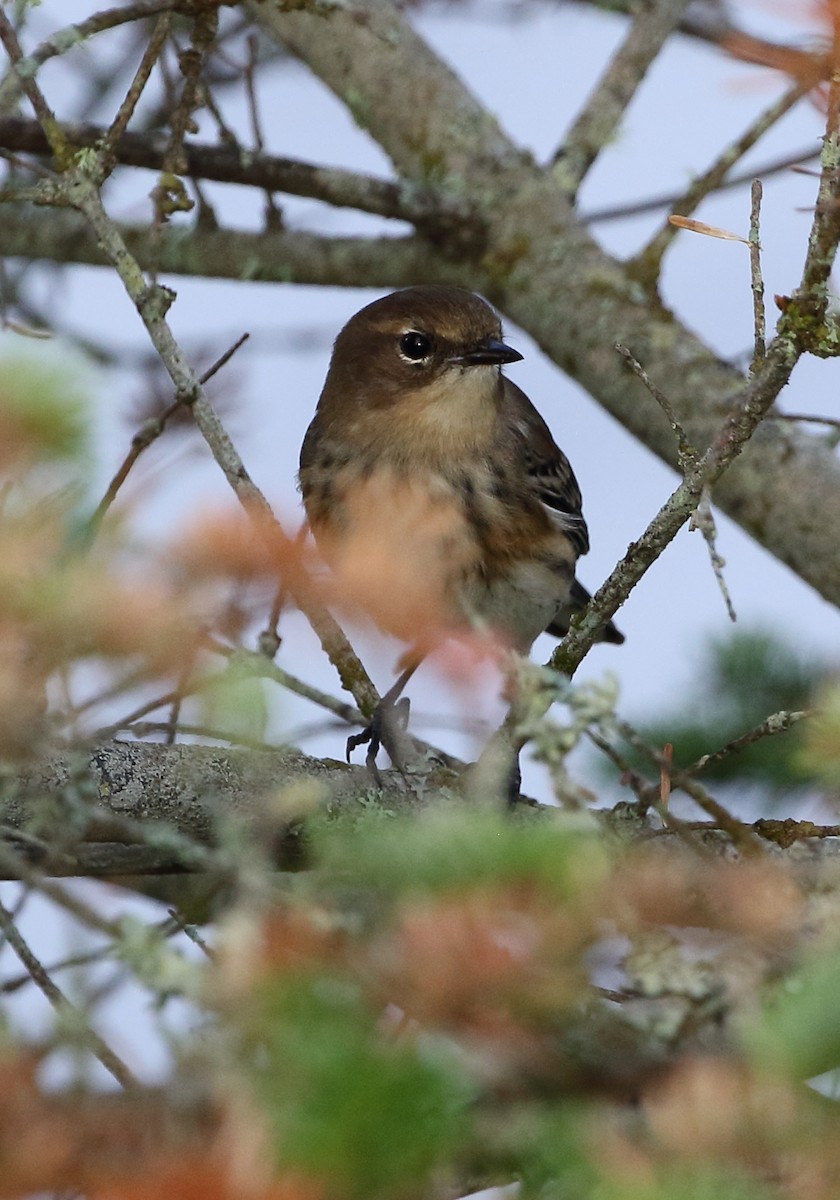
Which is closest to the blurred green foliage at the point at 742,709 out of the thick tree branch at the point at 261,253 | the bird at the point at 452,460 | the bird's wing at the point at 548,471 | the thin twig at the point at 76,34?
the bird at the point at 452,460

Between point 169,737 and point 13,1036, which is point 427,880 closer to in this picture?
point 13,1036

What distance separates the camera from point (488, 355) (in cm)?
554

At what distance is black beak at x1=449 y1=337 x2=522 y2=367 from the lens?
17.9ft


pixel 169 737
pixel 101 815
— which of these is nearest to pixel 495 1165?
pixel 101 815

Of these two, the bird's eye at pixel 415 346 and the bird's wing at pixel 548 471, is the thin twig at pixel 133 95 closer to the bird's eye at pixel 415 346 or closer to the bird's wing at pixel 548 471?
the bird's eye at pixel 415 346

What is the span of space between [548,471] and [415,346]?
708 mm

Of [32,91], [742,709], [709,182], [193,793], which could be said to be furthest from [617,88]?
[193,793]

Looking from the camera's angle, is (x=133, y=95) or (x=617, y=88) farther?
(x=617, y=88)

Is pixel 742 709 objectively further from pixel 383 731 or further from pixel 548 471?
pixel 548 471

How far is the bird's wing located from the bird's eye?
1.42ft

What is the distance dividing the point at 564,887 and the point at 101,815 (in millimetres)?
651

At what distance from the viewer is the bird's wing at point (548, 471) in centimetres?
586

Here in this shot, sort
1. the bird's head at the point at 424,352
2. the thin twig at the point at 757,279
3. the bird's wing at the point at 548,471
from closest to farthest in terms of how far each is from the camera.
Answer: the thin twig at the point at 757,279 → the bird's head at the point at 424,352 → the bird's wing at the point at 548,471

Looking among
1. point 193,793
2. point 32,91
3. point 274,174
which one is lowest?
point 193,793
